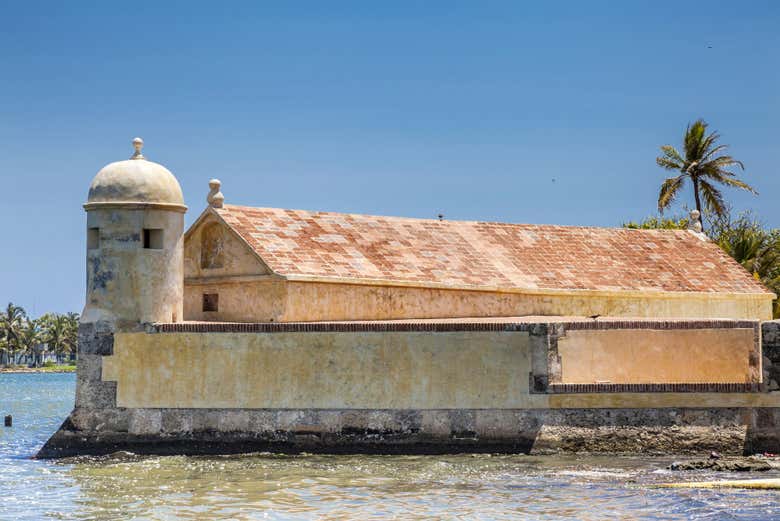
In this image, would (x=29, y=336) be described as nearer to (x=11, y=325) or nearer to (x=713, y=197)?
(x=11, y=325)

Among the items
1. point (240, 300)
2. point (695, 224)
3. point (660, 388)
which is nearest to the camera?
point (660, 388)

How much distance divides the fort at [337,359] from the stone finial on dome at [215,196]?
3cm

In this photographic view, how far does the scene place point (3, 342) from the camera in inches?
4318

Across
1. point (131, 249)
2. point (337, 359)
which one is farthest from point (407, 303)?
point (131, 249)

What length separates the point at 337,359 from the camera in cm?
2150

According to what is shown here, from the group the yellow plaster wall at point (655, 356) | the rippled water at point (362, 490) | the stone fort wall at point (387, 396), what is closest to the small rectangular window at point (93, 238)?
the stone fort wall at point (387, 396)

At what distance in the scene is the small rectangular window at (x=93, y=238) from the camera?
22703mm

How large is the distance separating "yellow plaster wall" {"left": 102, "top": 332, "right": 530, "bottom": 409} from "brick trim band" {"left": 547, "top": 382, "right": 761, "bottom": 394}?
0.87 meters

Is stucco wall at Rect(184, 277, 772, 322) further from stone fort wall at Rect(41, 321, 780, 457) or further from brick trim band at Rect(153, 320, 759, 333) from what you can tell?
stone fort wall at Rect(41, 321, 780, 457)

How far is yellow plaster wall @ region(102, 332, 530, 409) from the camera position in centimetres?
2119

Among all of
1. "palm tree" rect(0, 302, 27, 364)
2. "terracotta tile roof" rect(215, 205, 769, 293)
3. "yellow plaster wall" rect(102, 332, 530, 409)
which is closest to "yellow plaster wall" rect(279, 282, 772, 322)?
"terracotta tile roof" rect(215, 205, 769, 293)

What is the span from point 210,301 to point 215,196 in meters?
2.20

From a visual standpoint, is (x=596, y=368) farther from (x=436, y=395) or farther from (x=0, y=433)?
(x=0, y=433)

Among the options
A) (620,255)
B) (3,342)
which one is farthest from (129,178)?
(3,342)
